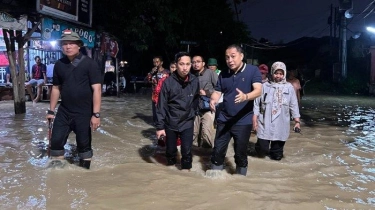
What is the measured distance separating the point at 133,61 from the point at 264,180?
73.8 feet

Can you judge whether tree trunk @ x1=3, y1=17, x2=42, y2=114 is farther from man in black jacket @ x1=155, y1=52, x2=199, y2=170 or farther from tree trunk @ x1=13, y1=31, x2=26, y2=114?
man in black jacket @ x1=155, y1=52, x2=199, y2=170

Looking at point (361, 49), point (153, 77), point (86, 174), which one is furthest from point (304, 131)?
point (361, 49)

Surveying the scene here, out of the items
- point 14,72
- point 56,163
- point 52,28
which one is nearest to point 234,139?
point 56,163

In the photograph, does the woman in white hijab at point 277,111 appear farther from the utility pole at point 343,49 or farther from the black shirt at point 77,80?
the utility pole at point 343,49

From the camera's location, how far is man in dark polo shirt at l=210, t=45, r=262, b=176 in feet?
14.3

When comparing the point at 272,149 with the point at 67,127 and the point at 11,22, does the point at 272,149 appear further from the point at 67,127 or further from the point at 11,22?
the point at 11,22

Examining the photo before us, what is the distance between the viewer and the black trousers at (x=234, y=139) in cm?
447

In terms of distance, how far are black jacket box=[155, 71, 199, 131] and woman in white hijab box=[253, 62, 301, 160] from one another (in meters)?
1.42

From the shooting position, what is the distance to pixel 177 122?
4777mm

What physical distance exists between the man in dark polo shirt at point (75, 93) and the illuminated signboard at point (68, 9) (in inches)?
278

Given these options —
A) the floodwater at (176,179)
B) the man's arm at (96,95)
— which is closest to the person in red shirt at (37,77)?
the floodwater at (176,179)

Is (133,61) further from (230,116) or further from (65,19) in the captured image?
(230,116)

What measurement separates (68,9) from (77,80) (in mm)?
9293

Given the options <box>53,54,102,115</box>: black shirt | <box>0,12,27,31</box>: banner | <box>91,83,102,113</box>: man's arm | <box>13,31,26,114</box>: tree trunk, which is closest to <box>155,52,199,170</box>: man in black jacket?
<box>91,83,102,113</box>: man's arm
